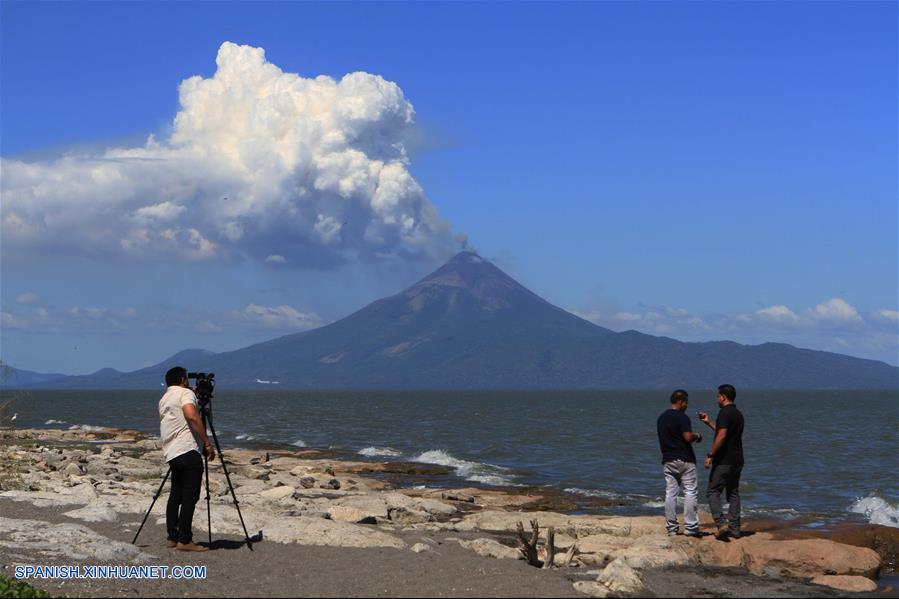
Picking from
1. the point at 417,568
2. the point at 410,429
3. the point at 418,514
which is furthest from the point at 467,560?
the point at 410,429

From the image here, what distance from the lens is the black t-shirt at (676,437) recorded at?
612 inches

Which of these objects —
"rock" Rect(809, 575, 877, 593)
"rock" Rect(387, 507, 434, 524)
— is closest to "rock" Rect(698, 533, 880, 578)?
"rock" Rect(809, 575, 877, 593)

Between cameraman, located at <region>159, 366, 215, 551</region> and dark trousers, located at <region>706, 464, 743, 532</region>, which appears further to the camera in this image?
dark trousers, located at <region>706, 464, 743, 532</region>

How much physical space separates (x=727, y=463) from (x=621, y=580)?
4913 millimetres

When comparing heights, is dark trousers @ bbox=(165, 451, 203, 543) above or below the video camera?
below

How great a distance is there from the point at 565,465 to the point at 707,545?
75.1ft

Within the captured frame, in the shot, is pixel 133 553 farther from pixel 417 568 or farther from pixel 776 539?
pixel 776 539

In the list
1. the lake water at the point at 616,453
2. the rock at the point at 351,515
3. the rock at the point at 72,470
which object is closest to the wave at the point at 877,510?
the lake water at the point at 616,453

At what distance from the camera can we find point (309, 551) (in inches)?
505

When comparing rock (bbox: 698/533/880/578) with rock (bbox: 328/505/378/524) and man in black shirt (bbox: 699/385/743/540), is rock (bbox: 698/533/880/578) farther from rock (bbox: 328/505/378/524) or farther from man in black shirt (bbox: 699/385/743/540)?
rock (bbox: 328/505/378/524)

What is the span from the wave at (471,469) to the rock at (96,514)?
56.0ft

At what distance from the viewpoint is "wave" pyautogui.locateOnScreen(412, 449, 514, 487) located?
1277 inches

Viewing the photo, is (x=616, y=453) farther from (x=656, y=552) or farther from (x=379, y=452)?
(x=656, y=552)

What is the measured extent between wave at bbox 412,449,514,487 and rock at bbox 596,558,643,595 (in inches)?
758
